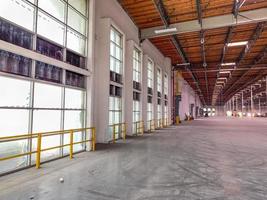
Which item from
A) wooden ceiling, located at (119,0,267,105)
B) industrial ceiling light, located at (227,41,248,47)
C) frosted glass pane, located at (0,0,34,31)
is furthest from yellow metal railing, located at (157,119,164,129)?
frosted glass pane, located at (0,0,34,31)

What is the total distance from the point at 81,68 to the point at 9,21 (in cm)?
343

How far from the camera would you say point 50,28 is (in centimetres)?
810

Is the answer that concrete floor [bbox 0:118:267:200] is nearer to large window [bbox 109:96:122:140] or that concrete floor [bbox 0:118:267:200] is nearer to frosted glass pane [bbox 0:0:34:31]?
frosted glass pane [bbox 0:0:34:31]

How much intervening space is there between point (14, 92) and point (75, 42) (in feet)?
13.6

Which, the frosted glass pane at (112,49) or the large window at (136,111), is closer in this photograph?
the frosted glass pane at (112,49)

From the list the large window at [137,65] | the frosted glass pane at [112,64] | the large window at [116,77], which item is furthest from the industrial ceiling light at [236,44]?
the frosted glass pane at [112,64]

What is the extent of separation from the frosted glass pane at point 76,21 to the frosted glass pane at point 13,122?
471cm

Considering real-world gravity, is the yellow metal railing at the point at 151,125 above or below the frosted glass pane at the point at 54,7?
below

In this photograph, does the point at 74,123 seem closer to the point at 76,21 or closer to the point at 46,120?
the point at 46,120

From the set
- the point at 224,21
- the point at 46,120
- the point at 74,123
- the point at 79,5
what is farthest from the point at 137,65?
the point at 46,120

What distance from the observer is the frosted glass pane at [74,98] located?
904 cm

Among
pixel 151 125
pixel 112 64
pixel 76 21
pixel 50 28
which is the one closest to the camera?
pixel 50 28

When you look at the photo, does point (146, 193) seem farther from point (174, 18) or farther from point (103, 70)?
point (174, 18)

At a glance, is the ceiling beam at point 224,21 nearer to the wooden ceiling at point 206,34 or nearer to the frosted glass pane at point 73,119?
the wooden ceiling at point 206,34
